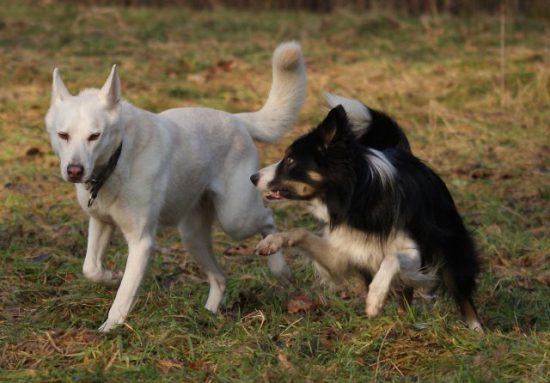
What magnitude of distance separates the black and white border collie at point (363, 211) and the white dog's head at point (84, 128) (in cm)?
79

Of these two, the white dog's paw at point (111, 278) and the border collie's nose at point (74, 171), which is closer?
the border collie's nose at point (74, 171)

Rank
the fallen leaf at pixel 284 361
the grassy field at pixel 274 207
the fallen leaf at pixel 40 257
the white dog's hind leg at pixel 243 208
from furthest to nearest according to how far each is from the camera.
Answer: the fallen leaf at pixel 40 257
the white dog's hind leg at pixel 243 208
the grassy field at pixel 274 207
the fallen leaf at pixel 284 361

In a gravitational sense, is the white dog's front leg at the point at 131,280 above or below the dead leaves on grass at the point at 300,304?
above

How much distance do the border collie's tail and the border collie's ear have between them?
0.52 meters

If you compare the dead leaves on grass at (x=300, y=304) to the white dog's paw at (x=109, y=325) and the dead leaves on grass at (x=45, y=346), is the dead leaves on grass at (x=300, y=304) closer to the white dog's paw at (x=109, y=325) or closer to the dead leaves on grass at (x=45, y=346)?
the white dog's paw at (x=109, y=325)

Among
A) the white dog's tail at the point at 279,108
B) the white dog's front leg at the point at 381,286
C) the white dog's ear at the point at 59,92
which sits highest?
the white dog's ear at the point at 59,92

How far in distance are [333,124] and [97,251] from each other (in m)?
1.51

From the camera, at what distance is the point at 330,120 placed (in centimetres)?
483

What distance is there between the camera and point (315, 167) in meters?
4.98

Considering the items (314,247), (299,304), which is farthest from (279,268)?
(314,247)

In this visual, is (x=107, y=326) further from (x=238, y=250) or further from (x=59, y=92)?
(x=238, y=250)

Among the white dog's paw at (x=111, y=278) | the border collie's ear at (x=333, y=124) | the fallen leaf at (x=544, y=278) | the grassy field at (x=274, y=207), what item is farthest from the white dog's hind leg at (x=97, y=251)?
the fallen leaf at (x=544, y=278)

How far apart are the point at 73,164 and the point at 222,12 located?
1383 cm

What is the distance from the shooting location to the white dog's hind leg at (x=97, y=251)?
17.5ft
